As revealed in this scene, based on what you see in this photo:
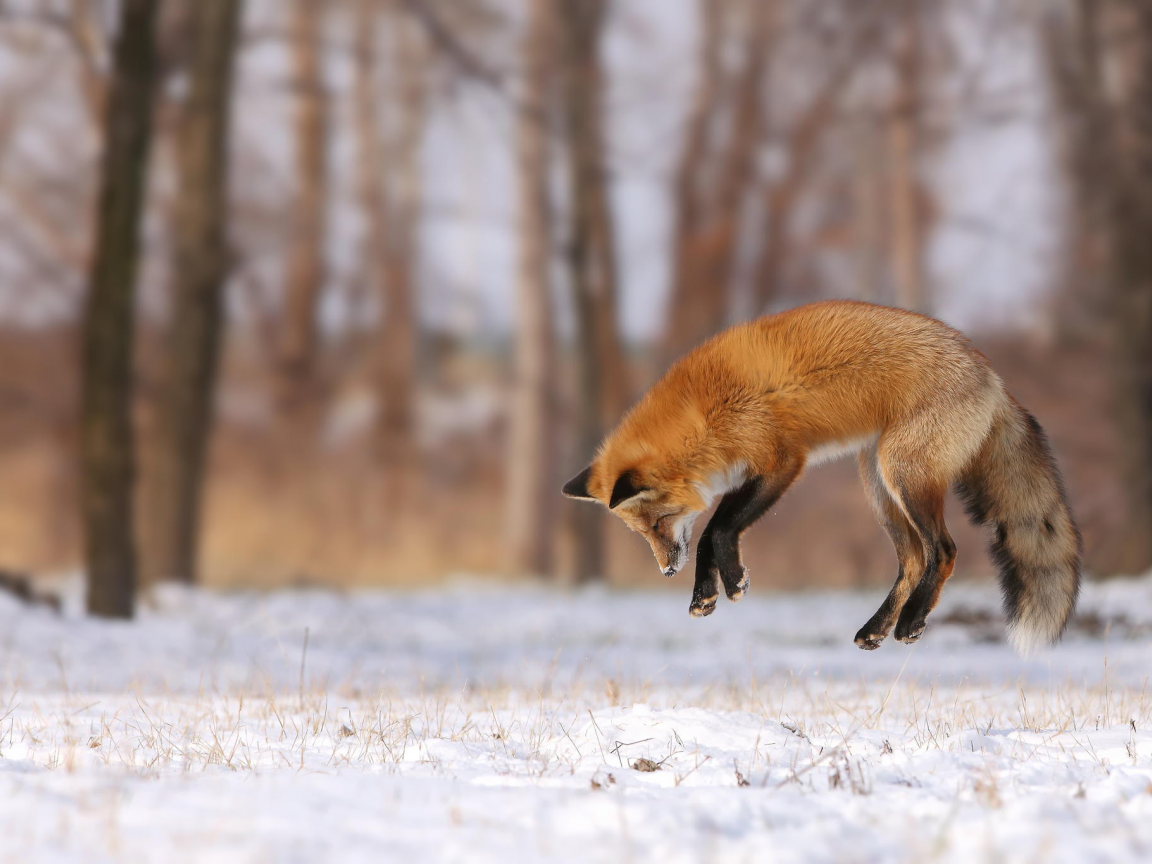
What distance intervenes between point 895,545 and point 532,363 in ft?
47.1

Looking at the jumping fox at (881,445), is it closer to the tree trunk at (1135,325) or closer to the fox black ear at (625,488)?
the fox black ear at (625,488)

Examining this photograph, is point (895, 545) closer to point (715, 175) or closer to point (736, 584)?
point (736, 584)

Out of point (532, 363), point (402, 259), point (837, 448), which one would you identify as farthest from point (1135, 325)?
point (402, 259)

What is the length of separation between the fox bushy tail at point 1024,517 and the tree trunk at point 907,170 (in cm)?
1529

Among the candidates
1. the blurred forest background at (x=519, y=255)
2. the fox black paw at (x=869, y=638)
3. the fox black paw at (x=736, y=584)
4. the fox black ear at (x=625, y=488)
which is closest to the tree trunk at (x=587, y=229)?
the blurred forest background at (x=519, y=255)

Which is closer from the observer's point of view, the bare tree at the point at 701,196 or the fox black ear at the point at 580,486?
the fox black ear at the point at 580,486

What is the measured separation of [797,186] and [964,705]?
19.6 m

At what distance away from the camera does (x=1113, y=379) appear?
1280 cm

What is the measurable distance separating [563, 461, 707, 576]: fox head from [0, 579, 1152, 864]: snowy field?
0.74 m

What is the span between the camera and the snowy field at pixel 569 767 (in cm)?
275

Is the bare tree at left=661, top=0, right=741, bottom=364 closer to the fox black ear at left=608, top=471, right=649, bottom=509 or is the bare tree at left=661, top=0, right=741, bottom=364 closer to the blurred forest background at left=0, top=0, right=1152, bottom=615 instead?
the blurred forest background at left=0, top=0, right=1152, bottom=615

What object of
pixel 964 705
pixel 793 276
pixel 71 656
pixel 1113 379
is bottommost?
pixel 71 656

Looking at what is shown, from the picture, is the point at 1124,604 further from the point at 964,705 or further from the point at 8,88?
the point at 8,88

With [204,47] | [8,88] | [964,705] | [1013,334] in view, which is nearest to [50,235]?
[8,88]
